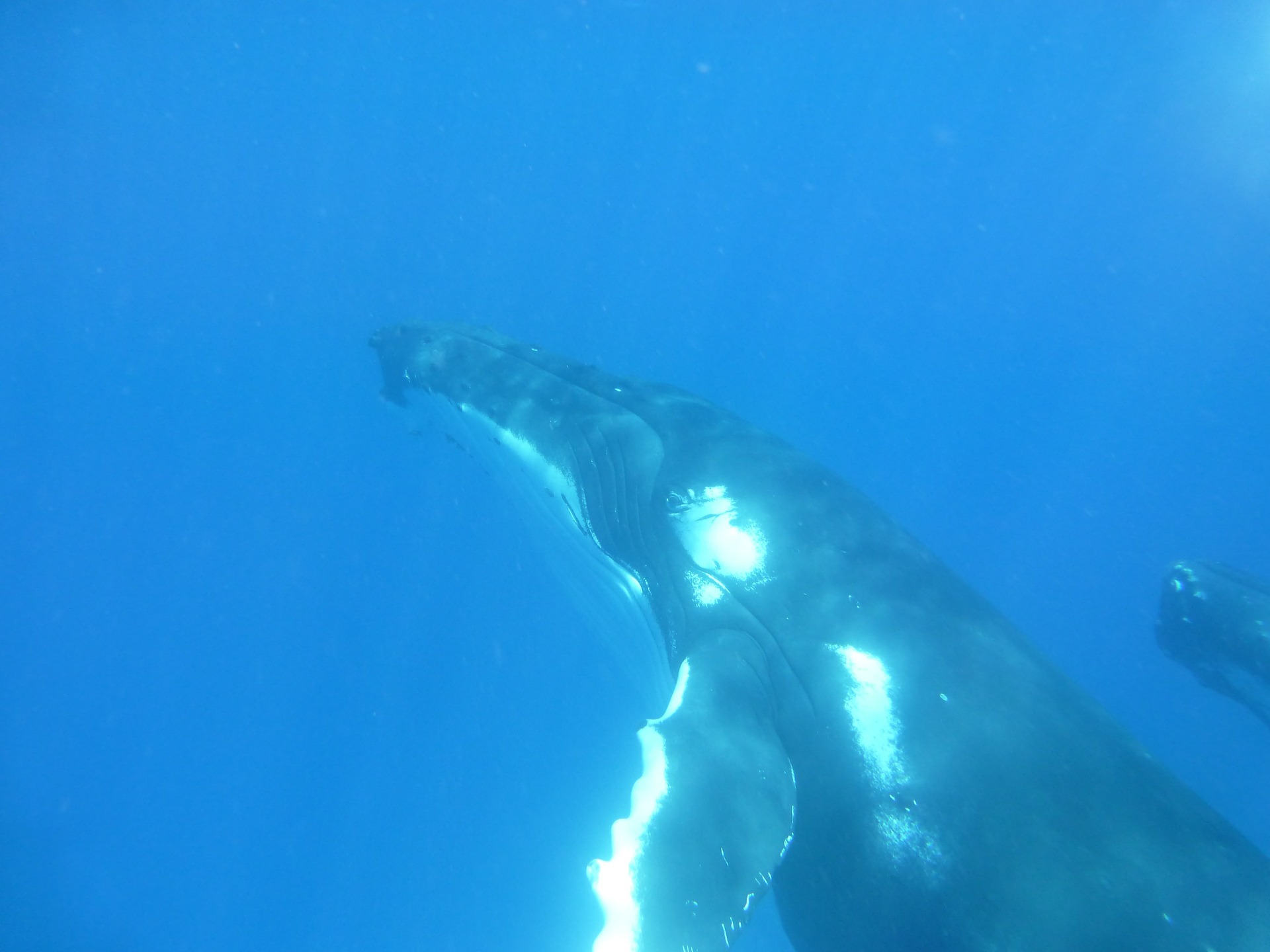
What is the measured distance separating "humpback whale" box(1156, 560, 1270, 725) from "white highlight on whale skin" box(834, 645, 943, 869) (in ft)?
16.6

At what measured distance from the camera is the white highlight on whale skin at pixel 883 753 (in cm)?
439

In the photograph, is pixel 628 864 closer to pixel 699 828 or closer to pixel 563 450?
pixel 699 828

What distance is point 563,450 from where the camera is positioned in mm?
7281

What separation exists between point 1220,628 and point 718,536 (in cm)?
580

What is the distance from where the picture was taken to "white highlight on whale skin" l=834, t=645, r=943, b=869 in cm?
439

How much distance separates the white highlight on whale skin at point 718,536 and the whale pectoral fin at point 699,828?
1.18m

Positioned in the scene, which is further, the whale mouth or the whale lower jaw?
the whale lower jaw

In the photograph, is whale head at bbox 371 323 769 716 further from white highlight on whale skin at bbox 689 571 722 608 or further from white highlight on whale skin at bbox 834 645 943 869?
white highlight on whale skin at bbox 834 645 943 869

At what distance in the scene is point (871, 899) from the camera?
175 inches

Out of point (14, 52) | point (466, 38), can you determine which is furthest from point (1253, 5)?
point (14, 52)

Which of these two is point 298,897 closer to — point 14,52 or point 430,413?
point 430,413

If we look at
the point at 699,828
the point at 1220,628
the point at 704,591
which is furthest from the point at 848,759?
the point at 1220,628

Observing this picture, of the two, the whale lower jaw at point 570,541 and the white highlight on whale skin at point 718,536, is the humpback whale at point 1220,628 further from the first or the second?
the whale lower jaw at point 570,541

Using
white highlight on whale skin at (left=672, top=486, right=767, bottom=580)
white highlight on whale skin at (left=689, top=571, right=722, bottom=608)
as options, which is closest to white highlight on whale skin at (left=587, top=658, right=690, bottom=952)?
white highlight on whale skin at (left=689, top=571, right=722, bottom=608)
